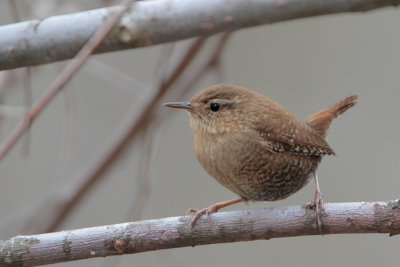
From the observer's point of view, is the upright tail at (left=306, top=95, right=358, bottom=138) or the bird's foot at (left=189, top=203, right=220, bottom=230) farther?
the upright tail at (left=306, top=95, right=358, bottom=138)

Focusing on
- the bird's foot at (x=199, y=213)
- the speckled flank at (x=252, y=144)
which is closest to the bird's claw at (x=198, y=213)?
the bird's foot at (x=199, y=213)

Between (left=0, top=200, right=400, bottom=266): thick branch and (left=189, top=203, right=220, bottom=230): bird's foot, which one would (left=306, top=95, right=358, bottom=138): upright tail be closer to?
(left=189, top=203, right=220, bottom=230): bird's foot

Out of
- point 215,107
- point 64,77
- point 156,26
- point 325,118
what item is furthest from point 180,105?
point 64,77

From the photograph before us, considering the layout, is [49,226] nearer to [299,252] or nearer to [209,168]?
[209,168]

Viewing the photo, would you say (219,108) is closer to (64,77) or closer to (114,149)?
(114,149)

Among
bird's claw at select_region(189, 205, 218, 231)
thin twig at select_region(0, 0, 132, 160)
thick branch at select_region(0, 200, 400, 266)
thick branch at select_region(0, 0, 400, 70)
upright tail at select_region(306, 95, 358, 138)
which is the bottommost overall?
thick branch at select_region(0, 200, 400, 266)

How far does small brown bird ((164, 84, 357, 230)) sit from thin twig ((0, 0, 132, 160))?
710mm

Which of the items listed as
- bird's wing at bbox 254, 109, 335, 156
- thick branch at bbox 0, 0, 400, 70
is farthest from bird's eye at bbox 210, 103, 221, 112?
thick branch at bbox 0, 0, 400, 70

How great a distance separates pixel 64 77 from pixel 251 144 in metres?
1.02

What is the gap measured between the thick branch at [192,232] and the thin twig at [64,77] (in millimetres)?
432

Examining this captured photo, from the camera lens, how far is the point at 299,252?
5.74 metres

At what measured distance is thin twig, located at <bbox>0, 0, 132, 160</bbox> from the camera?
8.05 ft

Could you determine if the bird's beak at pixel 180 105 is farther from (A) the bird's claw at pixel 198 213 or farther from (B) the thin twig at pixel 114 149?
(A) the bird's claw at pixel 198 213

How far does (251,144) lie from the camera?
10.9ft
